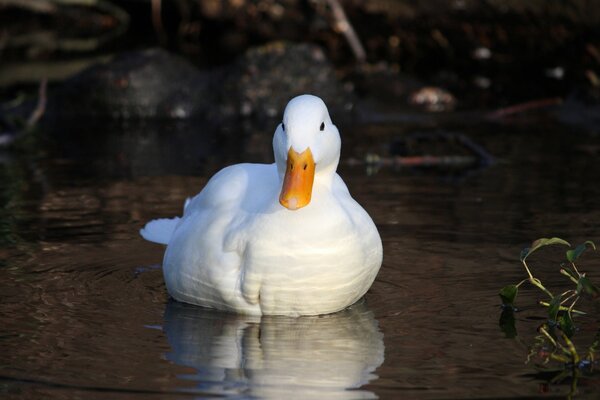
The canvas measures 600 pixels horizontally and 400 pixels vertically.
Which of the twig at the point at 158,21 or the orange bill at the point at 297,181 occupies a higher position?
the orange bill at the point at 297,181

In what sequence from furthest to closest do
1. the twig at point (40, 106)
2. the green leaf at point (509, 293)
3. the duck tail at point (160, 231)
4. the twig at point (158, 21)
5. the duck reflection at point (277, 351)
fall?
1. the twig at point (158, 21)
2. the twig at point (40, 106)
3. the duck tail at point (160, 231)
4. the green leaf at point (509, 293)
5. the duck reflection at point (277, 351)

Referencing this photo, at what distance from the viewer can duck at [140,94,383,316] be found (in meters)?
5.75

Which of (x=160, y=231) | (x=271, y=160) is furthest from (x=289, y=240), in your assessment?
(x=271, y=160)

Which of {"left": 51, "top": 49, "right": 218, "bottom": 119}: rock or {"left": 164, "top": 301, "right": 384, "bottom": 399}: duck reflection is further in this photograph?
{"left": 51, "top": 49, "right": 218, "bottom": 119}: rock

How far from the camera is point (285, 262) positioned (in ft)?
18.9

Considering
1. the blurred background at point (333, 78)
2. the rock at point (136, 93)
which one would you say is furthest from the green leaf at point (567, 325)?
the rock at point (136, 93)

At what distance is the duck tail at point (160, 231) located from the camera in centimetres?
712

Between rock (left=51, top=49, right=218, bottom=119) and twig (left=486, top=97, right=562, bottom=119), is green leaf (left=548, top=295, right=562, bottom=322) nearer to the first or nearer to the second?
twig (left=486, top=97, right=562, bottom=119)

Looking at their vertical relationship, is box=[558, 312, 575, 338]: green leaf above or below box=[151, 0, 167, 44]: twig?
above

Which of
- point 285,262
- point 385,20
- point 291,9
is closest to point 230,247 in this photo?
point 285,262

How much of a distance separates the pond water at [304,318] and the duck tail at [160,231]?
17cm

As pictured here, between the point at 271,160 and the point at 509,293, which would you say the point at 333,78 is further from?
the point at 509,293

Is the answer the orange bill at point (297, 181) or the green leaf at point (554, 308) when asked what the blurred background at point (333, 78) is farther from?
the green leaf at point (554, 308)

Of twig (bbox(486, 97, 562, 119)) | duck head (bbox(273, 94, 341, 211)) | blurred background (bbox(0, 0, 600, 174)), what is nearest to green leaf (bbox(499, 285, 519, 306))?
duck head (bbox(273, 94, 341, 211))
